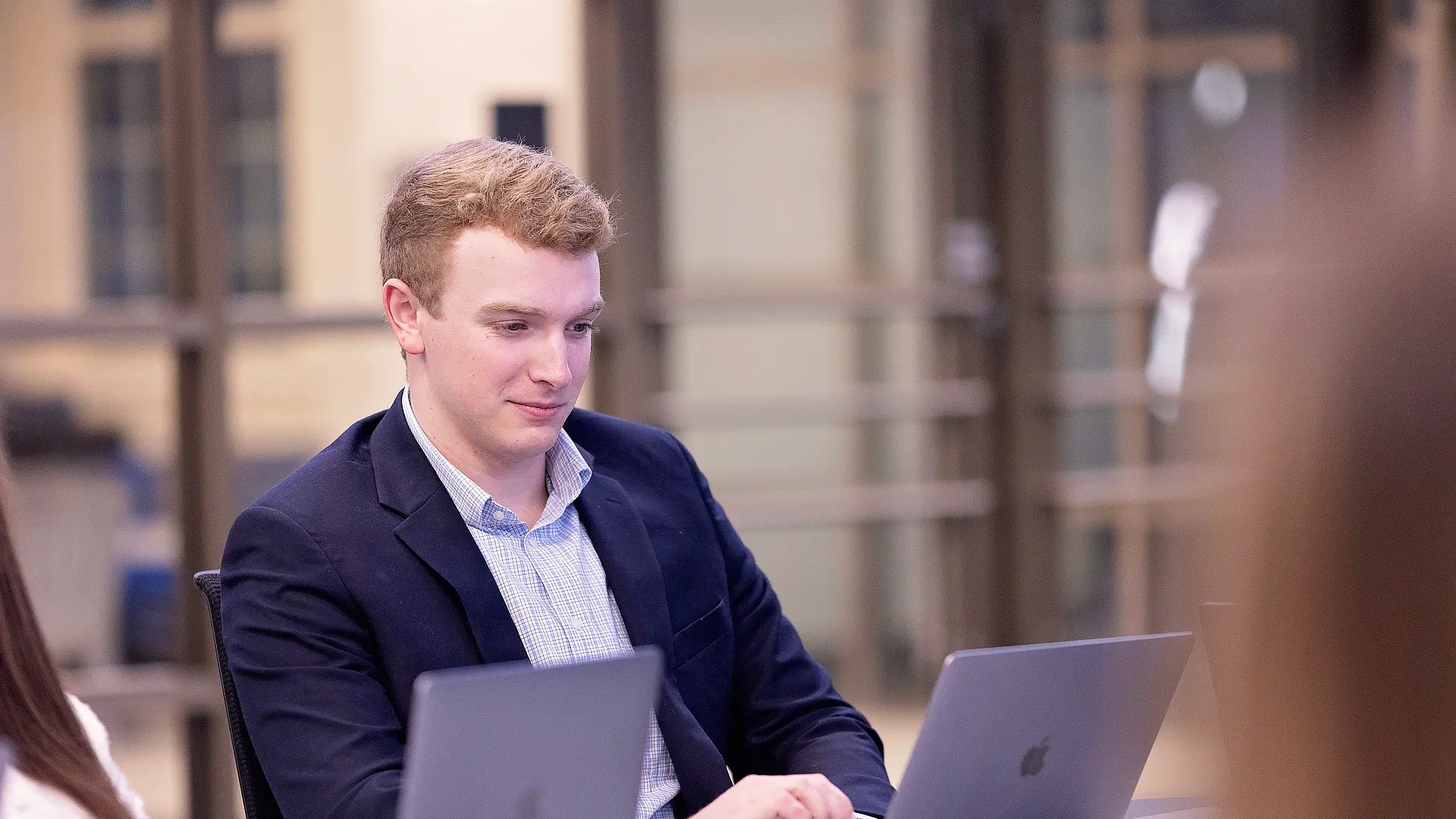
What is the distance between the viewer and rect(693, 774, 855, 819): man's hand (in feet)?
5.22

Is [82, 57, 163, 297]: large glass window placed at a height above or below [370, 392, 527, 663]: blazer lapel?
above

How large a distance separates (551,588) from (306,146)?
7.12 feet

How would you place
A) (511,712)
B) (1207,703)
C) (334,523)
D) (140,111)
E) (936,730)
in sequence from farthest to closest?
(140,111) < (334,523) < (936,730) < (511,712) < (1207,703)

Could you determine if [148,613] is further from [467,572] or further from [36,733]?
[36,733]

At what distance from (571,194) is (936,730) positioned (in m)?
0.76

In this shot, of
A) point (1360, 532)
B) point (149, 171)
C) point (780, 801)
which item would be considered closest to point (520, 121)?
point (149, 171)

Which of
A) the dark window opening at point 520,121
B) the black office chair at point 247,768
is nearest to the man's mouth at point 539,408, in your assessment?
the black office chair at point 247,768

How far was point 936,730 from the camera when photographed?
144 cm

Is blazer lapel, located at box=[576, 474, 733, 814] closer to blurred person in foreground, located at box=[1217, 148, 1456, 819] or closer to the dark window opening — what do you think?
blurred person in foreground, located at box=[1217, 148, 1456, 819]

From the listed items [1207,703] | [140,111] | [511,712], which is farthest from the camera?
[140,111]

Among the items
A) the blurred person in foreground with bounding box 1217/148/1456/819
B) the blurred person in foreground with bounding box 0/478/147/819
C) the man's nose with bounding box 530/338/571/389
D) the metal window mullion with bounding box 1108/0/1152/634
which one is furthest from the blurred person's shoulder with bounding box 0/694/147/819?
the metal window mullion with bounding box 1108/0/1152/634

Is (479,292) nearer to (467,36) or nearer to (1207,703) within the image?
(1207,703)

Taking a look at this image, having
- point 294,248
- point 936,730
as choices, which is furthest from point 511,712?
point 294,248

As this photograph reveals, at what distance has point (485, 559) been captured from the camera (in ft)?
6.04
